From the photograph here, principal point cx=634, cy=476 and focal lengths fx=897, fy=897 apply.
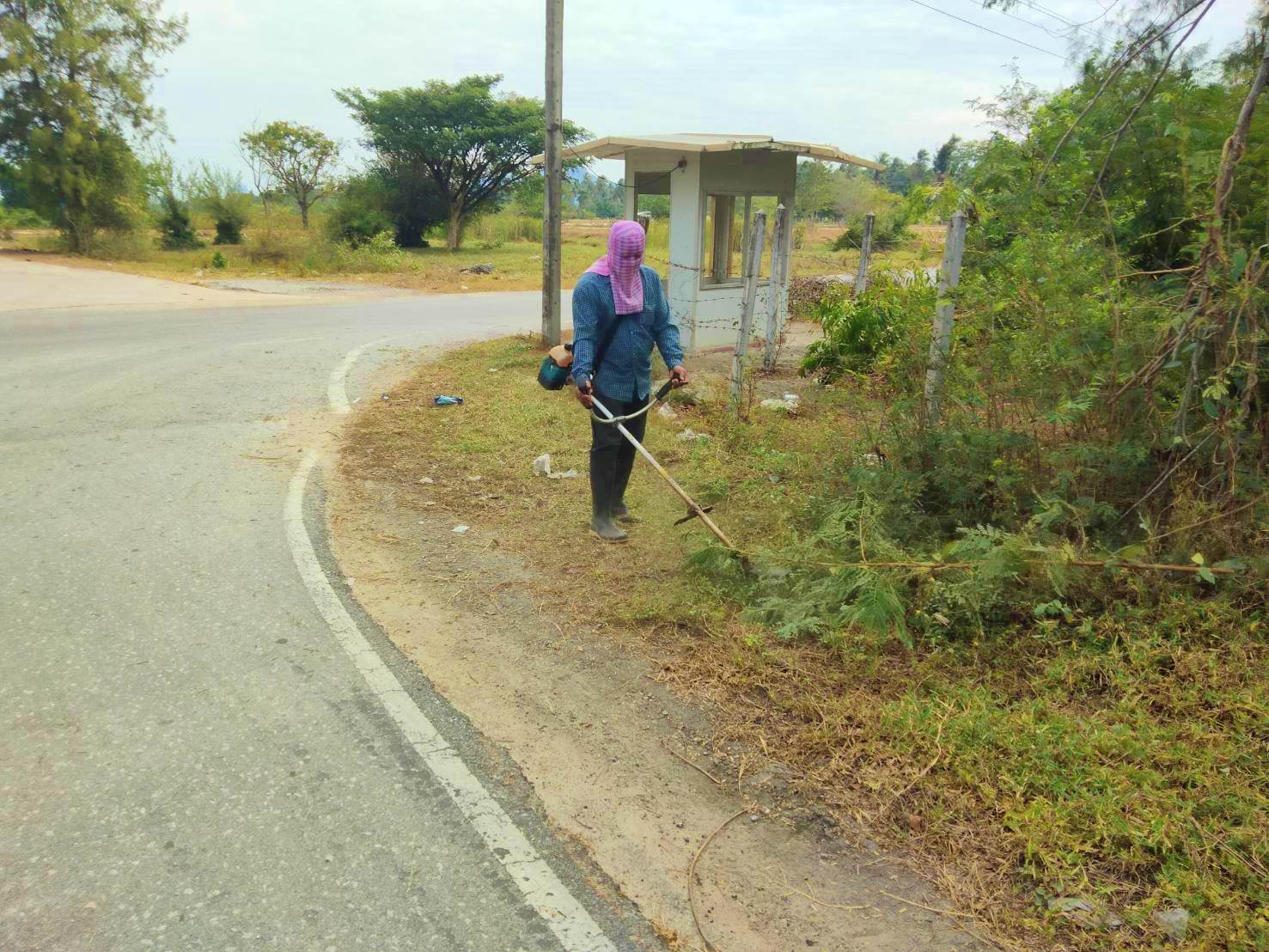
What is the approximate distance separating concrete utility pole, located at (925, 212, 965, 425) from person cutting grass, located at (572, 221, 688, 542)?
58.0 inches

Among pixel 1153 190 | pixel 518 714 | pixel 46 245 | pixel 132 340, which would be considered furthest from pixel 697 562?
pixel 46 245

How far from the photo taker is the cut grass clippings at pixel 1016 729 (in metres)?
2.78

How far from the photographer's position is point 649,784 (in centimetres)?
334

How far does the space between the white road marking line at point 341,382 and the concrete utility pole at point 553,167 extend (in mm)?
2600

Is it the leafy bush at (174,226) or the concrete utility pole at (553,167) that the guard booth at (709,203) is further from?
the leafy bush at (174,226)

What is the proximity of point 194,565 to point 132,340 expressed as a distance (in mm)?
8689

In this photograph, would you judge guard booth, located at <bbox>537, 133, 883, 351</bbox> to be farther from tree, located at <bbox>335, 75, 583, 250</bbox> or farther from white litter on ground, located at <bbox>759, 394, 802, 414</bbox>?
tree, located at <bbox>335, 75, 583, 250</bbox>

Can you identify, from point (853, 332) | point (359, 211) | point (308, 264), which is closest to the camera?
point (853, 332)

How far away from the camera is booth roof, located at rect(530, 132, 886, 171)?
10.8 metres

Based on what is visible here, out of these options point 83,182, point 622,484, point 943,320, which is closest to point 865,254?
point 943,320

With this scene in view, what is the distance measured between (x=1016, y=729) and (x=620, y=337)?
10.5ft

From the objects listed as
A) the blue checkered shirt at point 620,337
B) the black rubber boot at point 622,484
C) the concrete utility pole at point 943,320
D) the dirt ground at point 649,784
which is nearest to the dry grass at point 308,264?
the concrete utility pole at point 943,320

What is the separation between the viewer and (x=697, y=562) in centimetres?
506

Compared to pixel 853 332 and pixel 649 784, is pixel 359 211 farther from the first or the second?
pixel 649 784
